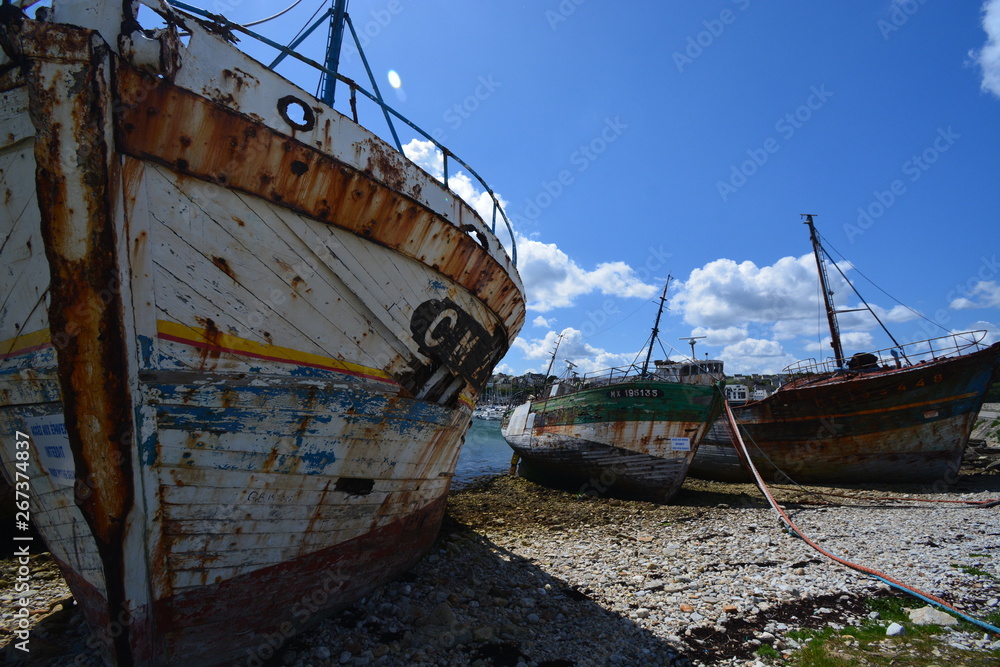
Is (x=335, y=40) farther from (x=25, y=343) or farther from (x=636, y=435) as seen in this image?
(x=636, y=435)

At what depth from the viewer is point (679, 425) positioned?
11047 mm

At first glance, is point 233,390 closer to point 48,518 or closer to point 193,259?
point 193,259

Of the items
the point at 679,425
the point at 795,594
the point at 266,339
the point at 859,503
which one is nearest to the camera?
the point at 266,339

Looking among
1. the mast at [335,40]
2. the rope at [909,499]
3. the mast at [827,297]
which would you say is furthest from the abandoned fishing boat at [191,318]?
the mast at [827,297]

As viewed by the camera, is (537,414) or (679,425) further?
(537,414)

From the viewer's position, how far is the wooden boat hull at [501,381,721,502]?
36.0 ft

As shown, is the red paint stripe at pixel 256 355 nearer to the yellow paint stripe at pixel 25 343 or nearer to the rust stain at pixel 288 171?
the yellow paint stripe at pixel 25 343

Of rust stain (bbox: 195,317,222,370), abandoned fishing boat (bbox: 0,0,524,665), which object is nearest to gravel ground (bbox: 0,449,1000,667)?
abandoned fishing boat (bbox: 0,0,524,665)

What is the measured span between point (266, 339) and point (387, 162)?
1629 mm

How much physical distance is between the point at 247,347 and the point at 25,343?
1.42 meters

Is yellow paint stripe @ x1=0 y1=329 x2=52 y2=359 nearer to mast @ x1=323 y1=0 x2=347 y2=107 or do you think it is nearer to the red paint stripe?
Answer: the red paint stripe

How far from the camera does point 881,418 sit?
12648 mm

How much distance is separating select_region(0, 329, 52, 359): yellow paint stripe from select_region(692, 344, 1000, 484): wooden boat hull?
43.5ft

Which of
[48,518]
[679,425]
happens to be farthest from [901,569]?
[48,518]
